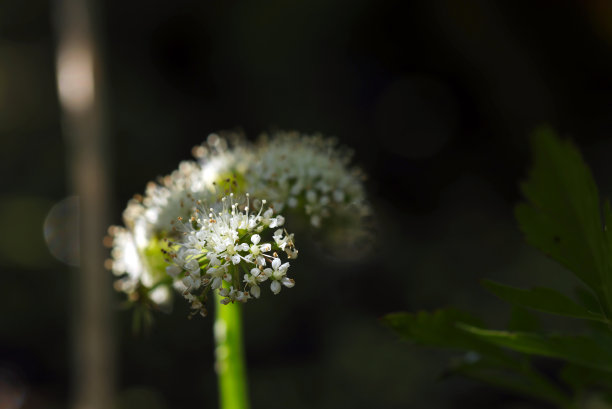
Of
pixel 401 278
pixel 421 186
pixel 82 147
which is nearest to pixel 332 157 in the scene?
pixel 82 147

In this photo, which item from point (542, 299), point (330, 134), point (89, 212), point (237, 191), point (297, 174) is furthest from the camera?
point (330, 134)

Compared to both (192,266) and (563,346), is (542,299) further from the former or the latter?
(192,266)

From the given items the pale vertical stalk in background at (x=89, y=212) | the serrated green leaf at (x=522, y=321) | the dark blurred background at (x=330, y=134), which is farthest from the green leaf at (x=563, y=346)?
the dark blurred background at (x=330, y=134)

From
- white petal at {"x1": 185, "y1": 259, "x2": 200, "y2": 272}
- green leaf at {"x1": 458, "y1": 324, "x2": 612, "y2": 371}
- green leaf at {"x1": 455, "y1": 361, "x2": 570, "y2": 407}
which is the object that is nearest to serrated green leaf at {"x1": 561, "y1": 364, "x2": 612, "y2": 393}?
green leaf at {"x1": 455, "y1": 361, "x2": 570, "y2": 407}

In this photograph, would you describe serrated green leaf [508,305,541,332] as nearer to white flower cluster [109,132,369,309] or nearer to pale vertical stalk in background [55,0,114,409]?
white flower cluster [109,132,369,309]

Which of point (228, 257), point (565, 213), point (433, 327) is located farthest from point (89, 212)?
point (565, 213)

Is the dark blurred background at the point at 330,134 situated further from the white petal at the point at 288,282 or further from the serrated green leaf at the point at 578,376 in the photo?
the white petal at the point at 288,282

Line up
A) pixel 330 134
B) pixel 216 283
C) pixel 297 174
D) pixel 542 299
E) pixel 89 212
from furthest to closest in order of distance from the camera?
pixel 330 134 < pixel 89 212 < pixel 297 174 < pixel 216 283 < pixel 542 299
